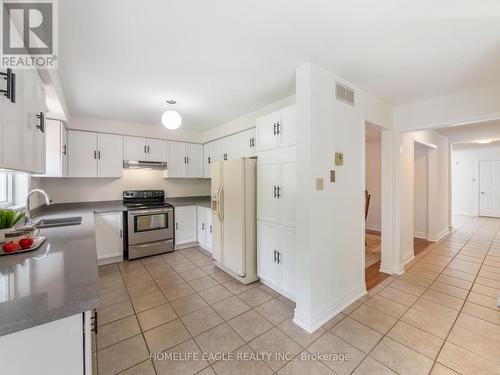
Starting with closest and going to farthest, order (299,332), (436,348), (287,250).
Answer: (436,348) → (299,332) → (287,250)

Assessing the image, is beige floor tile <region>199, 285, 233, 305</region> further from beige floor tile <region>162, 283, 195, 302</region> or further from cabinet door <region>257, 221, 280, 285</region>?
cabinet door <region>257, 221, 280, 285</region>

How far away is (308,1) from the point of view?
133 cm

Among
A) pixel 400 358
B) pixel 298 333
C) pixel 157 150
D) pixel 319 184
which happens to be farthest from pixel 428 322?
pixel 157 150

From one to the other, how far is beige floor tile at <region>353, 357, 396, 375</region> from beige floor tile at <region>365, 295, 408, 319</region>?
76 centimetres

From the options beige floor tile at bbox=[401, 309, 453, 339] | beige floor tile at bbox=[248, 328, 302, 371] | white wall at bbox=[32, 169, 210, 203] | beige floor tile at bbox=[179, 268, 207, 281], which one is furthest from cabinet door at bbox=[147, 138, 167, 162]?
beige floor tile at bbox=[401, 309, 453, 339]

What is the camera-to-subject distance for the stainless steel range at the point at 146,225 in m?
3.72

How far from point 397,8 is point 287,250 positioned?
2263mm

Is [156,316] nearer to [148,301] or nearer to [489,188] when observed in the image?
[148,301]

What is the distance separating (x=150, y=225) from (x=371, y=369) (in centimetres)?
359

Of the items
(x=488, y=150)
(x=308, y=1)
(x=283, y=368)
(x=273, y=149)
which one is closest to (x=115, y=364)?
(x=283, y=368)

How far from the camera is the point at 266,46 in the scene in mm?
1777

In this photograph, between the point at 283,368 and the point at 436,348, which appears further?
the point at 436,348

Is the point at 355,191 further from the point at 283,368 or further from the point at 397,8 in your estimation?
the point at 283,368

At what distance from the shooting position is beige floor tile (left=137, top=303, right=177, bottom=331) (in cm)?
212
